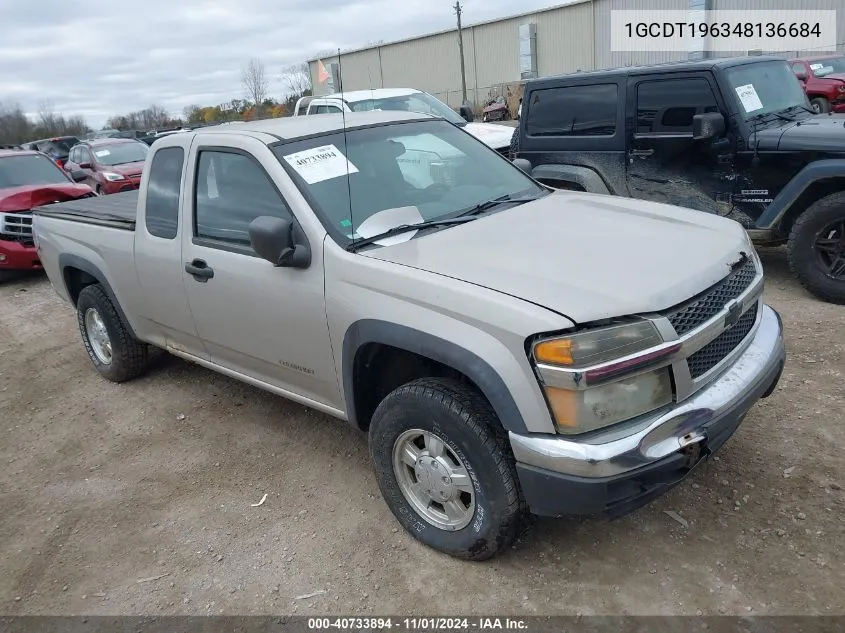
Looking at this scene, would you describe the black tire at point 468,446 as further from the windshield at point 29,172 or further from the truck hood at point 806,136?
the windshield at point 29,172

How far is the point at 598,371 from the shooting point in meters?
2.40

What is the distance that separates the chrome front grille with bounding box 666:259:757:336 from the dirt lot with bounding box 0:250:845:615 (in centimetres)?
92

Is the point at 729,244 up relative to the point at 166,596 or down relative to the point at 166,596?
up

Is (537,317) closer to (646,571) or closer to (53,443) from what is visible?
(646,571)

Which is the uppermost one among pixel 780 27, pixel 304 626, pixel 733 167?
pixel 780 27

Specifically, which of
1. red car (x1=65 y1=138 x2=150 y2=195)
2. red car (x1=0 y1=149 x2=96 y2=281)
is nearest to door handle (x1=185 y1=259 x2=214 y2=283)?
red car (x1=0 y1=149 x2=96 y2=281)

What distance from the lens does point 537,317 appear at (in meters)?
2.44

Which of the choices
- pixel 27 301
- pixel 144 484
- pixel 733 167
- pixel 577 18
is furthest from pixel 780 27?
A: pixel 144 484

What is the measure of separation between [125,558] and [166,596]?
1.41 ft

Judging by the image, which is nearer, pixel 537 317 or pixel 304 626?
pixel 537 317

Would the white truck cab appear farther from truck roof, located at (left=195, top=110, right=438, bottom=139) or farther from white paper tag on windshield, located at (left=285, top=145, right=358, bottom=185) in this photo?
white paper tag on windshield, located at (left=285, top=145, right=358, bottom=185)

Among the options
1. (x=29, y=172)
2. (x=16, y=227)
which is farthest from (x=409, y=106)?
(x=29, y=172)

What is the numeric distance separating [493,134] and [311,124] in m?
6.18

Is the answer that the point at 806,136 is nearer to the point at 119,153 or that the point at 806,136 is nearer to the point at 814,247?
the point at 814,247
